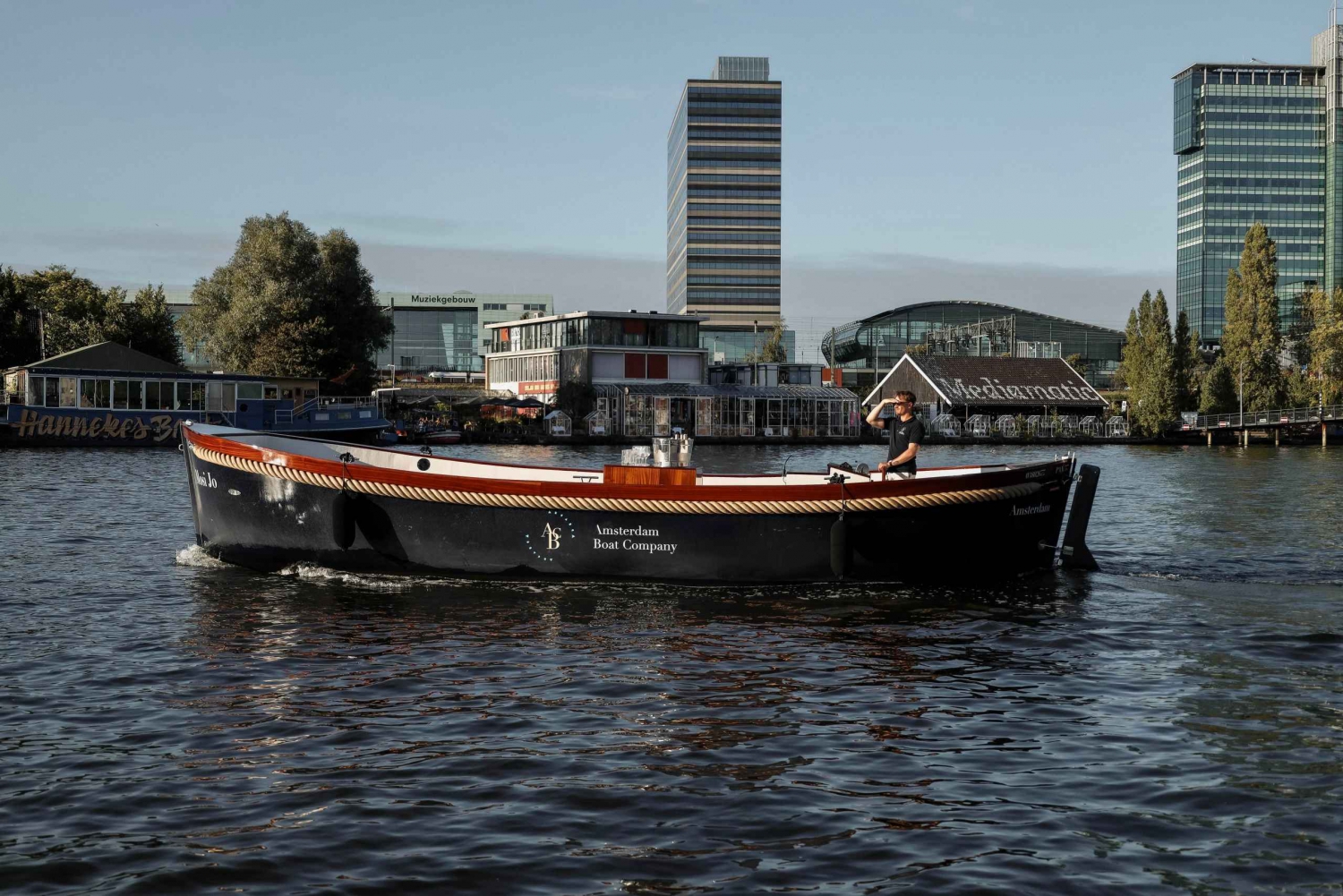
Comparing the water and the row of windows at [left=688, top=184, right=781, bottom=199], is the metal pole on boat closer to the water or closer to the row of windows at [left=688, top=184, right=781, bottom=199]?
the water

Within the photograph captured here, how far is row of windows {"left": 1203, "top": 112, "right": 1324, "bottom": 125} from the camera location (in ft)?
616

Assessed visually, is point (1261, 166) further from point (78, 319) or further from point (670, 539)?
point (670, 539)

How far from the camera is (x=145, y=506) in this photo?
27.1m

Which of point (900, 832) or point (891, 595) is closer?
point (900, 832)

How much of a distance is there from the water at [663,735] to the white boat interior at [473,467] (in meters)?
1.51

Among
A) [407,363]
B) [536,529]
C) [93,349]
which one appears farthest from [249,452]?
[407,363]

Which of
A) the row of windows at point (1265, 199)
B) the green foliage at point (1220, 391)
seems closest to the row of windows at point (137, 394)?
the green foliage at point (1220, 391)

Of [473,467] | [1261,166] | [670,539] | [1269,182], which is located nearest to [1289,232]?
[1269,182]

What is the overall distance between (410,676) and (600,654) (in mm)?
1957

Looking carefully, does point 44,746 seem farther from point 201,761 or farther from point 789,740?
point 789,740

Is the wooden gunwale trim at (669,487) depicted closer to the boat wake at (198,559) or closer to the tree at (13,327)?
the boat wake at (198,559)

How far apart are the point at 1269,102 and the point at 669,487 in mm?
204533

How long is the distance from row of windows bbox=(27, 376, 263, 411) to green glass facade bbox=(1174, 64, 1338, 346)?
16224cm

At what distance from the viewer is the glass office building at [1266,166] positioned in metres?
187
